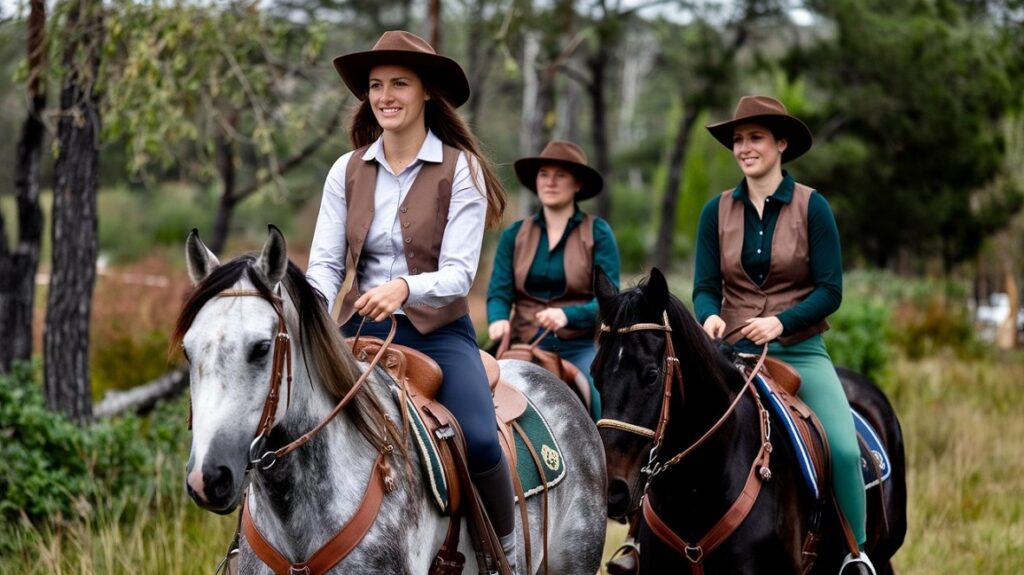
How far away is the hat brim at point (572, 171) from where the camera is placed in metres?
7.34

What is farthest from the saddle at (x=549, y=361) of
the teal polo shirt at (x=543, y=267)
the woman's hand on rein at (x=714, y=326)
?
the woman's hand on rein at (x=714, y=326)

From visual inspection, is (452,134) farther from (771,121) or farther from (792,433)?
(792,433)

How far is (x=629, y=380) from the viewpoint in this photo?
448 cm

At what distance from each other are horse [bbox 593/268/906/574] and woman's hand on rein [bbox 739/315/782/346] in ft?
0.53

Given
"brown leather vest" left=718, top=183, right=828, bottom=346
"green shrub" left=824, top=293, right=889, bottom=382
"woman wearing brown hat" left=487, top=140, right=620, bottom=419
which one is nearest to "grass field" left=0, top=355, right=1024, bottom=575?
"green shrub" left=824, top=293, right=889, bottom=382

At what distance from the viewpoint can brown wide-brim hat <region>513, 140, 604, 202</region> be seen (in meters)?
7.32

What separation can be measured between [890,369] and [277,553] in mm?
12673

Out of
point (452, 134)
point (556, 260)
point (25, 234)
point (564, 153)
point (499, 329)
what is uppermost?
point (452, 134)

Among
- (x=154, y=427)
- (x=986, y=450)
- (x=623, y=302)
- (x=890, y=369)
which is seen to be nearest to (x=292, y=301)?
(x=623, y=302)

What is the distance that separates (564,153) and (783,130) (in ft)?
7.20

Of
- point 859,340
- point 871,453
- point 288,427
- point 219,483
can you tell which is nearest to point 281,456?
point 288,427

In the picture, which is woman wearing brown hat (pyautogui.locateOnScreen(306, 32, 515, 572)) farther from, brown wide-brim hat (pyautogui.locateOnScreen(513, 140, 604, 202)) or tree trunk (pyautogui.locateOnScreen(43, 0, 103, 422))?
→ tree trunk (pyautogui.locateOnScreen(43, 0, 103, 422))

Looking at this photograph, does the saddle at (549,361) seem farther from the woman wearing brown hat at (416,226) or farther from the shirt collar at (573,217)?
the woman wearing brown hat at (416,226)

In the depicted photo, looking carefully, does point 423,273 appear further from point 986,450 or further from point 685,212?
point 685,212
